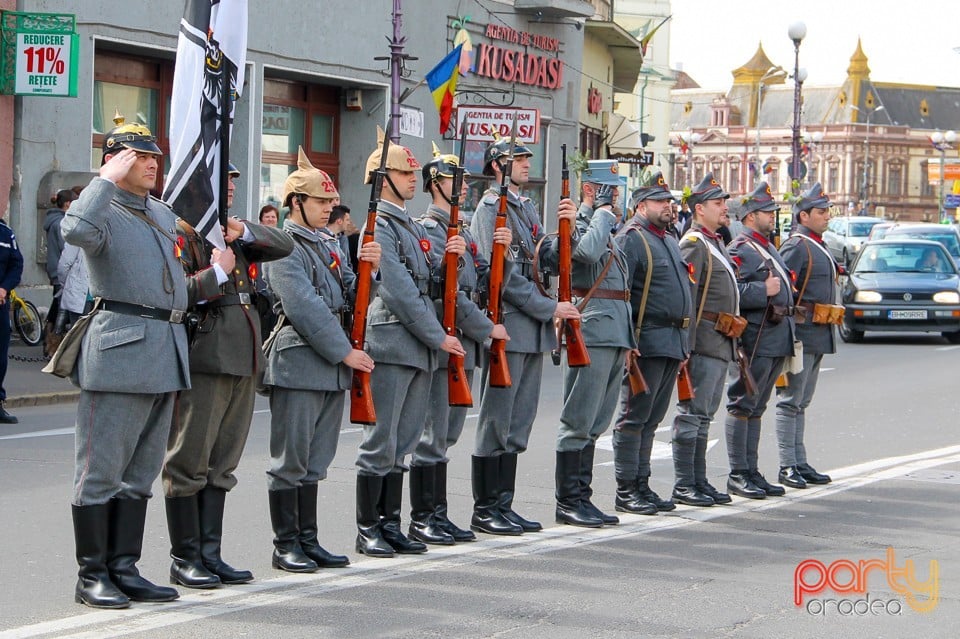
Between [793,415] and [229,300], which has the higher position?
[229,300]

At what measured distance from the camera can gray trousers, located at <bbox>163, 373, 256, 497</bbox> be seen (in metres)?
7.31

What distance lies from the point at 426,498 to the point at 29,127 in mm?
12535

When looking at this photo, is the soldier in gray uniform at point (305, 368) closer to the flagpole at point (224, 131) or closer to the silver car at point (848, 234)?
the flagpole at point (224, 131)

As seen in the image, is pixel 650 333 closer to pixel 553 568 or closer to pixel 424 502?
pixel 424 502

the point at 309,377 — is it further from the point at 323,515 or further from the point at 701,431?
the point at 701,431

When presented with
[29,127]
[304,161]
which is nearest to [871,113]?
[29,127]

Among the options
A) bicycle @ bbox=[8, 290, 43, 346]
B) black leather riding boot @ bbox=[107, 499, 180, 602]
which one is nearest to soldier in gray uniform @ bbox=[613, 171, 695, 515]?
black leather riding boot @ bbox=[107, 499, 180, 602]

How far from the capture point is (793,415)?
1152cm

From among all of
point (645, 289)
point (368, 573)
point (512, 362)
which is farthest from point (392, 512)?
point (645, 289)

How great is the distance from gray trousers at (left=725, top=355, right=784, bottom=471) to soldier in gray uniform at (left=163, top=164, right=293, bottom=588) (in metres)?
4.43

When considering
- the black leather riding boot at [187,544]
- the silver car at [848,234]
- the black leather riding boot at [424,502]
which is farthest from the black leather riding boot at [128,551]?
the silver car at [848,234]

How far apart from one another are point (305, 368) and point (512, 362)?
5.77 ft

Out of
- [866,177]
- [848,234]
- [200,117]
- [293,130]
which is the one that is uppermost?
[866,177]

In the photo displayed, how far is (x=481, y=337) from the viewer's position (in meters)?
8.80
